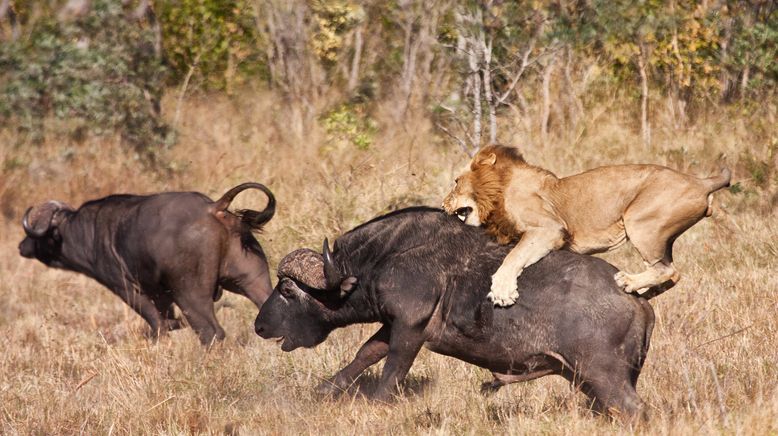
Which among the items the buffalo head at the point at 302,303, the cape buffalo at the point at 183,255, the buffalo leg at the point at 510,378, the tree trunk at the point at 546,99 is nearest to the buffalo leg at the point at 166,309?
the cape buffalo at the point at 183,255

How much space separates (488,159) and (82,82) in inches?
428

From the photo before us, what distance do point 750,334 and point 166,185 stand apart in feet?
31.5

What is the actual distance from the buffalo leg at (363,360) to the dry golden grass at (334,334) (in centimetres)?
12

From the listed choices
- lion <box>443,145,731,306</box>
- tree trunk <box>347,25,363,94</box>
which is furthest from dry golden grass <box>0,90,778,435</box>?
tree trunk <box>347,25,363,94</box>

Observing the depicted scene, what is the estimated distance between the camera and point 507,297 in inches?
250

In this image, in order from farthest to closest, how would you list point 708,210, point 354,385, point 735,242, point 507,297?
point 735,242 → point 354,385 → point 708,210 → point 507,297

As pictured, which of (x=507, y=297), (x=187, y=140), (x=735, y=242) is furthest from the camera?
(x=187, y=140)

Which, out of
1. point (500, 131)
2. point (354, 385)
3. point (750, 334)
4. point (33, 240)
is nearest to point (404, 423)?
point (354, 385)

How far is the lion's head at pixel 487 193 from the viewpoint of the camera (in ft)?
22.5

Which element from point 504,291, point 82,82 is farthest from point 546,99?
point 504,291

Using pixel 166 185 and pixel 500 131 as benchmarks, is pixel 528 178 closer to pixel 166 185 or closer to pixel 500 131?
pixel 500 131

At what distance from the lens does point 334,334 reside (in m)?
9.06

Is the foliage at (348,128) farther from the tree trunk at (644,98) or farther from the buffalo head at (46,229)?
the buffalo head at (46,229)

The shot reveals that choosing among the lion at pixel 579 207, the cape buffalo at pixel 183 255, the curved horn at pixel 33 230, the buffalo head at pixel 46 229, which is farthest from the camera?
the buffalo head at pixel 46 229
